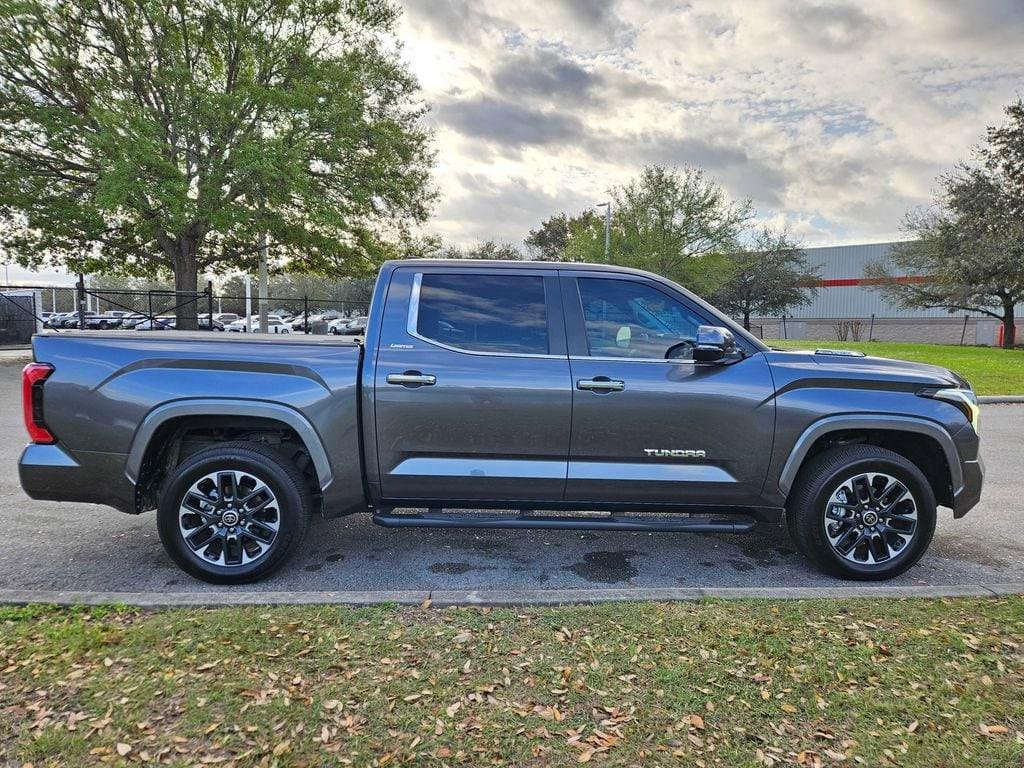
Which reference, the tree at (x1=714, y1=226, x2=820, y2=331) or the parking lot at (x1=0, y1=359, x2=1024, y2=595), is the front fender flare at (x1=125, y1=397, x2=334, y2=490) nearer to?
the parking lot at (x1=0, y1=359, x2=1024, y2=595)

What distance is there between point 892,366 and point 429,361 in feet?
9.68

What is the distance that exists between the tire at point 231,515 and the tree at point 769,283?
137 feet

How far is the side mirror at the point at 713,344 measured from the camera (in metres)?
3.48

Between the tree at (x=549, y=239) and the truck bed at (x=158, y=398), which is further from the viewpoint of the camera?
the tree at (x=549, y=239)

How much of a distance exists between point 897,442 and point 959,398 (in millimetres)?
434

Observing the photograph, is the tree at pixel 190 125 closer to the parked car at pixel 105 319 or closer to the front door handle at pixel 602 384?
the parked car at pixel 105 319

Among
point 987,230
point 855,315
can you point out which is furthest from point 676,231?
point 855,315

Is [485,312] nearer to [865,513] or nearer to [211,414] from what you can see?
[211,414]

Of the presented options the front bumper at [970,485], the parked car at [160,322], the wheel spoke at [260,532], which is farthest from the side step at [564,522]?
the parked car at [160,322]

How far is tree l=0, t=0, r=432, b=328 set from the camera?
49.6 ft

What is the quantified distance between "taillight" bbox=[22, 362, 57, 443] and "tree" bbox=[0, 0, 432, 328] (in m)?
12.6

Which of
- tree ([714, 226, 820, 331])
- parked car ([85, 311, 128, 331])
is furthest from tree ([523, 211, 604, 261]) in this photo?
parked car ([85, 311, 128, 331])

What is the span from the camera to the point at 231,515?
362cm

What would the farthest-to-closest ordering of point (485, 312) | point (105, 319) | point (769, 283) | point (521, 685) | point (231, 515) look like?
point (769, 283) < point (105, 319) < point (485, 312) < point (231, 515) < point (521, 685)
